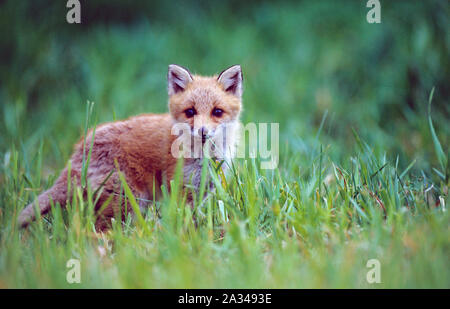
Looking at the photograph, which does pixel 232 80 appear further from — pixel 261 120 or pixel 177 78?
pixel 261 120

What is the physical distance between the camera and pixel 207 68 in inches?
362

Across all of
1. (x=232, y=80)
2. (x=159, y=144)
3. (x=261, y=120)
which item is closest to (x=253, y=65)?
(x=261, y=120)

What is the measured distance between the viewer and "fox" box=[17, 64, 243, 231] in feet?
14.3

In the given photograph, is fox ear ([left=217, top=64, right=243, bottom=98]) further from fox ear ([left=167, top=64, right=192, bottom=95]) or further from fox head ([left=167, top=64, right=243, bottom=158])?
fox ear ([left=167, top=64, right=192, bottom=95])

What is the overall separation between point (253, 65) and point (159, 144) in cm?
529

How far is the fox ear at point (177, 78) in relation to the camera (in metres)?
4.69

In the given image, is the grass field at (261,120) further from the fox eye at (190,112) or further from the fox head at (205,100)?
the fox eye at (190,112)

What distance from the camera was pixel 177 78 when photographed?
15.7 ft

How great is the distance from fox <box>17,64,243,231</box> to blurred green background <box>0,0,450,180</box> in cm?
118

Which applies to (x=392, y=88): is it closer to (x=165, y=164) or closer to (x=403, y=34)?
(x=403, y=34)

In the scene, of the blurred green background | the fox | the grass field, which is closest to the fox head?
the fox

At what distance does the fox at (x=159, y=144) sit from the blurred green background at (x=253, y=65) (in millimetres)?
1179

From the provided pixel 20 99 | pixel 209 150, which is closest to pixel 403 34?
pixel 209 150

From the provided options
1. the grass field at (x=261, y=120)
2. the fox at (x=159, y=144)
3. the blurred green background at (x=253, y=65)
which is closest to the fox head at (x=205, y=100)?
the fox at (x=159, y=144)
